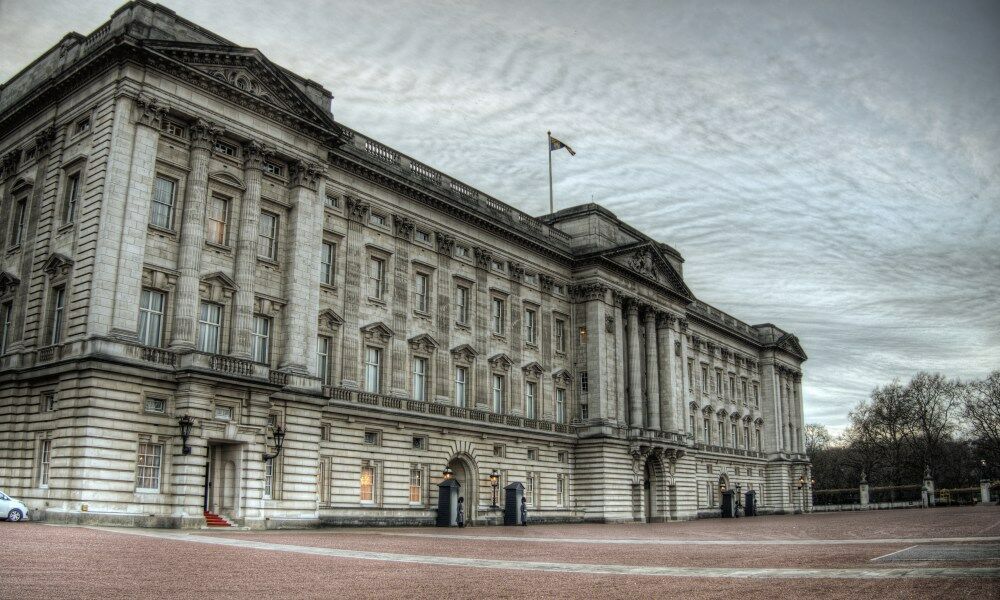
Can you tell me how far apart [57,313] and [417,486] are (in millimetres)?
20872

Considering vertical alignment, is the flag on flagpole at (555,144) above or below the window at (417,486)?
above

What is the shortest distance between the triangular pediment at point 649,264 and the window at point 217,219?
32509mm

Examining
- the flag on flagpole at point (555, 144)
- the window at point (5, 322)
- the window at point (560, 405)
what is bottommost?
the window at point (560, 405)

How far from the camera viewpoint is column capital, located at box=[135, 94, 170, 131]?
116 ft

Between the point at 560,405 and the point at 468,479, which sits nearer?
the point at 468,479

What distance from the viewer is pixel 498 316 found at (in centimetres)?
5712

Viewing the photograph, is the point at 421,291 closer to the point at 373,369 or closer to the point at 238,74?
the point at 373,369

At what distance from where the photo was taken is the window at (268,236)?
134 ft

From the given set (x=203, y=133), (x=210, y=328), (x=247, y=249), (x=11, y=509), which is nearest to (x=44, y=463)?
(x=11, y=509)

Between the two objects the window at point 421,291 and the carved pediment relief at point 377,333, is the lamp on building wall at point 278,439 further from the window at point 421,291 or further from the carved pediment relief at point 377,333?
the window at point 421,291

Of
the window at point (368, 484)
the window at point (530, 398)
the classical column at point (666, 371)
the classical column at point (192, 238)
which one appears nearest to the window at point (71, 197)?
the classical column at point (192, 238)

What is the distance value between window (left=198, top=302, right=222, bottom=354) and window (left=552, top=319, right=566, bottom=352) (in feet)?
96.5

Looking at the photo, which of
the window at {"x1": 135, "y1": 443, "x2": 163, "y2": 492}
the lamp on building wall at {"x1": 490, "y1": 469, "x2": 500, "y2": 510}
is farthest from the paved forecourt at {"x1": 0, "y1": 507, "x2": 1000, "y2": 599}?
the lamp on building wall at {"x1": 490, "y1": 469, "x2": 500, "y2": 510}

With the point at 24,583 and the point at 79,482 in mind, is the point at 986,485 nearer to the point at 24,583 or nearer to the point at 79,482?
the point at 79,482
